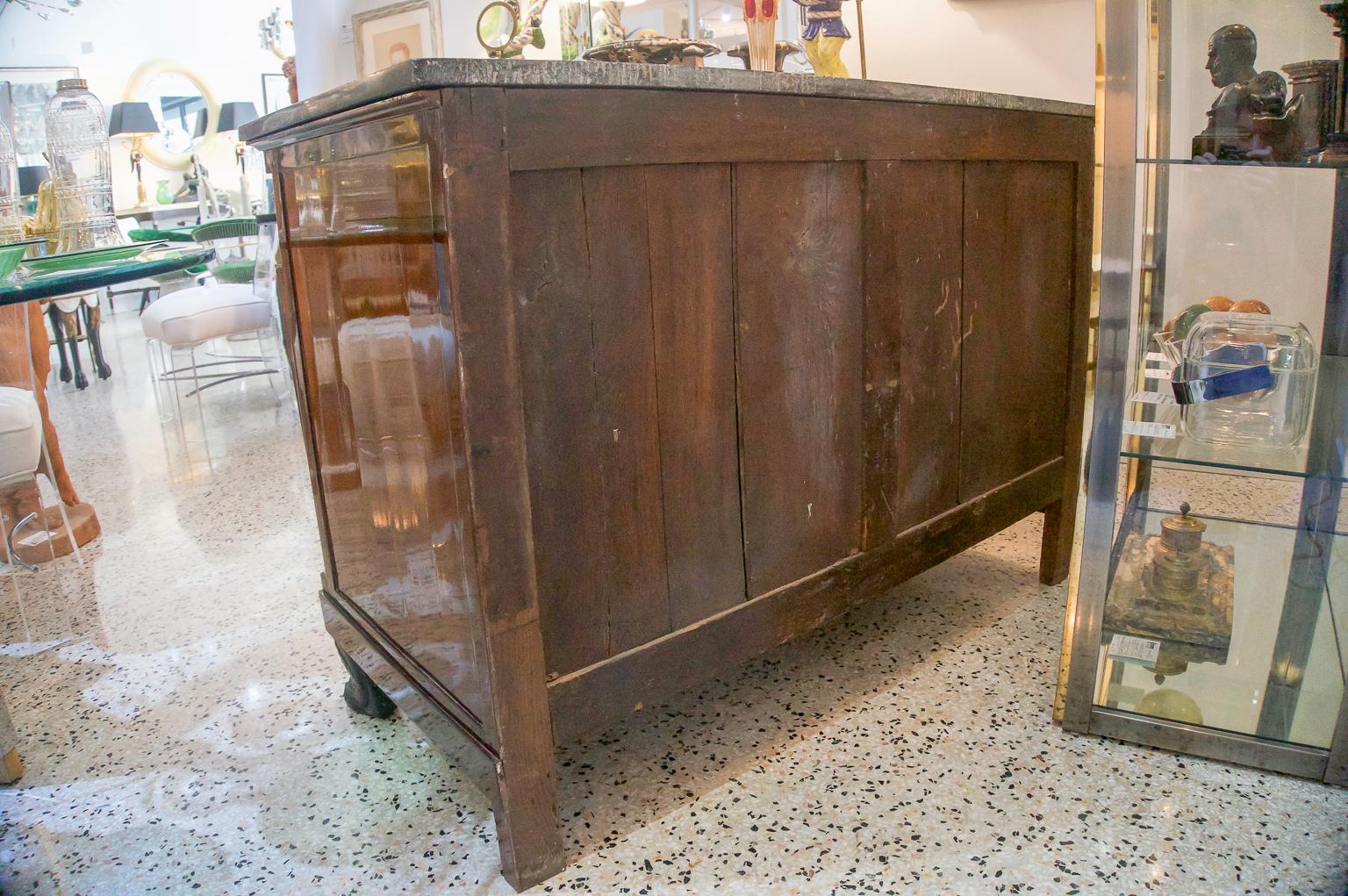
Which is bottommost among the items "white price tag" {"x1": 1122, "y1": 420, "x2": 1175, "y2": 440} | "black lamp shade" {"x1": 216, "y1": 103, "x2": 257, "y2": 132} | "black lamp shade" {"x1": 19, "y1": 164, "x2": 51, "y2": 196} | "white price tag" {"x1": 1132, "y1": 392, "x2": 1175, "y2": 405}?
"white price tag" {"x1": 1122, "y1": 420, "x2": 1175, "y2": 440}

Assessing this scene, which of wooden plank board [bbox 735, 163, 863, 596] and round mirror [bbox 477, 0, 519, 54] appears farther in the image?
round mirror [bbox 477, 0, 519, 54]

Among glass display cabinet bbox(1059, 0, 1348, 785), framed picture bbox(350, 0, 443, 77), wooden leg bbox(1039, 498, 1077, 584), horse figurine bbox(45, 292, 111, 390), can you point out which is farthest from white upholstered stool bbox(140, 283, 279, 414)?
glass display cabinet bbox(1059, 0, 1348, 785)

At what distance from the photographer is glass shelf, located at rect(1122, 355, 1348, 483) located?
1.38 metres

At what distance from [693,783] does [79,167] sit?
200cm

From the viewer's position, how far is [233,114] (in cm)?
799

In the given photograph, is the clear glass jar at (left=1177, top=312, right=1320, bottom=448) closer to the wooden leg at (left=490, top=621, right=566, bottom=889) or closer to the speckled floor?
the speckled floor

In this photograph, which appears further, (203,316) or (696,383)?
(203,316)

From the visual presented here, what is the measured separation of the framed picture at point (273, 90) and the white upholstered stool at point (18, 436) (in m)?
7.00

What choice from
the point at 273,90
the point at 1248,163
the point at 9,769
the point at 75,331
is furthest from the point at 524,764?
the point at 273,90

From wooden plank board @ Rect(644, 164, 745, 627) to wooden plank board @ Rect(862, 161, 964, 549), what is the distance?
0.97 ft

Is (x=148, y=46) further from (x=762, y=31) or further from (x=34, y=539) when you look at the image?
(x=762, y=31)

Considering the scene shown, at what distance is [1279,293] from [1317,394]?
0.74 feet

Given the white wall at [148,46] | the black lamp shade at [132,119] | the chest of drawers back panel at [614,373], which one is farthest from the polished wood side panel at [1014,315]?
the black lamp shade at [132,119]

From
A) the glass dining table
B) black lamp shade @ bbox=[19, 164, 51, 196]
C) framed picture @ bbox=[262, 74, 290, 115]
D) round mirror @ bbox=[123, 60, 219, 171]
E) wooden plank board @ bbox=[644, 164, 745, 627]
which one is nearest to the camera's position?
wooden plank board @ bbox=[644, 164, 745, 627]
